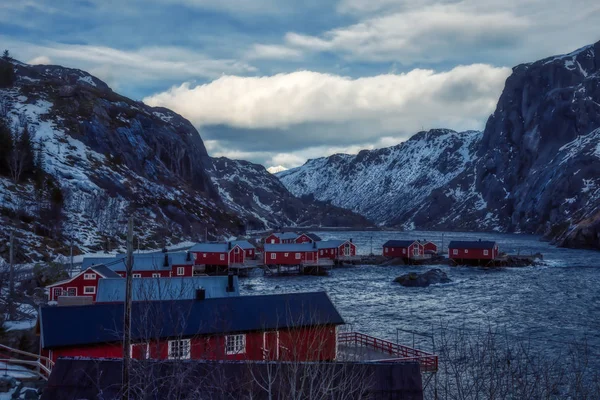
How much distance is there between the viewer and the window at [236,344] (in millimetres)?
25270

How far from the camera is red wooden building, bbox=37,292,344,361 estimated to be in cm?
2275

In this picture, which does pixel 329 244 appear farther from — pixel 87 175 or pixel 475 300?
pixel 87 175

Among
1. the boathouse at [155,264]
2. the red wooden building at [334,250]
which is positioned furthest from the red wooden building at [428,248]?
the boathouse at [155,264]

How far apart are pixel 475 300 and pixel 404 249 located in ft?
149

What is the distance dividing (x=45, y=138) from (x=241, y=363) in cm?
11238

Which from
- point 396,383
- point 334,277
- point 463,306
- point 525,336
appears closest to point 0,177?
point 334,277

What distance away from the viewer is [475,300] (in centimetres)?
5738

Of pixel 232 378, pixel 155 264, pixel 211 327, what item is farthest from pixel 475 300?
pixel 232 378

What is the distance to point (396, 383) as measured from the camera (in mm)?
17156

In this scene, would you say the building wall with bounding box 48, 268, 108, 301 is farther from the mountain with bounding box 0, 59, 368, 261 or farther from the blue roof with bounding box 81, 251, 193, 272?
the mountain with bounding box 0, 59, 368, 261

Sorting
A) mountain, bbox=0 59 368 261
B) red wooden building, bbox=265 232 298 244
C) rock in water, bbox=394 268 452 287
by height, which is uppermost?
mountain, bbox=0 59 368 261

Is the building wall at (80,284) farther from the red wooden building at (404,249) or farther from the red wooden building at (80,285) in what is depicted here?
the red wooden building at (404,249)

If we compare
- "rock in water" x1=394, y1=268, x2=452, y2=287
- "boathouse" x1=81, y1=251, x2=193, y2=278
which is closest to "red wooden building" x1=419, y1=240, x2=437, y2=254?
"rock in water" x1=394, y1=268, x2=452, y2=287

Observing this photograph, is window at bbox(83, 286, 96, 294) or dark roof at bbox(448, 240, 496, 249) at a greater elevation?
dark roof at bbox(448, 240, 496, 249)
